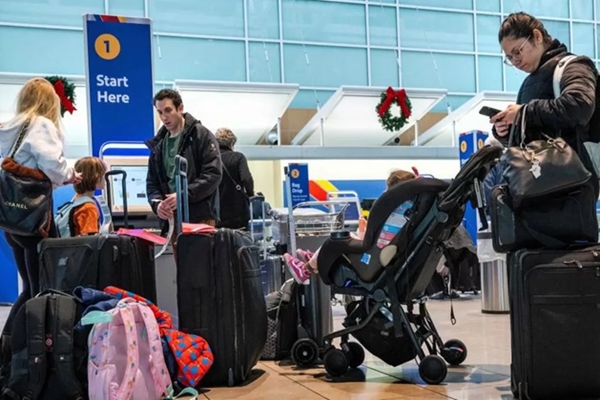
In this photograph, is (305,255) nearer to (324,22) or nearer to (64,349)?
(64,349)

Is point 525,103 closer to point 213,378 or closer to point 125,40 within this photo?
point 213,378

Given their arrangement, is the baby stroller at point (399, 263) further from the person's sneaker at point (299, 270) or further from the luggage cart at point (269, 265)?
the luggage cart at point (269, 265)

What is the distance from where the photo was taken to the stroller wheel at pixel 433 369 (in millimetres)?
2941

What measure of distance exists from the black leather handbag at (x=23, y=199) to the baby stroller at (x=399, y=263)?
138 cm

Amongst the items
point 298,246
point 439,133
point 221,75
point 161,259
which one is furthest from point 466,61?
point 161,259

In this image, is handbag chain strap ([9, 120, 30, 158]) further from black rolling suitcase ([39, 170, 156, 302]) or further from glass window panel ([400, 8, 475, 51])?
glass window panel ([400, 8, 475, 51])

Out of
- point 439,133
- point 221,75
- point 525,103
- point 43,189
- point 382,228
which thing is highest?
point 221,75

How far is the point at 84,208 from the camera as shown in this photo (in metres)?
3.67

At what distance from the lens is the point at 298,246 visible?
5363mm

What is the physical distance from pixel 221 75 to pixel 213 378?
9.72 metres

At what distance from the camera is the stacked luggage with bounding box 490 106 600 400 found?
2473 mm

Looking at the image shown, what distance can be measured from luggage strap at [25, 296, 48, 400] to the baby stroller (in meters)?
1.26

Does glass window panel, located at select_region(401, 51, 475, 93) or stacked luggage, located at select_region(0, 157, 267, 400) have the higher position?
glass window panel, located at select_region(401, 51, 475, 93)

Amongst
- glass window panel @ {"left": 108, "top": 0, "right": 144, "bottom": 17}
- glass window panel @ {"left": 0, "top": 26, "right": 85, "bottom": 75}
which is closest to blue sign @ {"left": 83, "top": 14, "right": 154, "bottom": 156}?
glass window panel @ {"left": 0, "top": 26, "right": 85, "bottom": 75}
